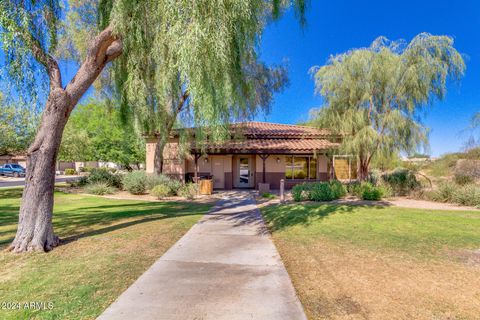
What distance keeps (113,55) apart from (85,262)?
489 cm

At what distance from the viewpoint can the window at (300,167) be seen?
18250 mm

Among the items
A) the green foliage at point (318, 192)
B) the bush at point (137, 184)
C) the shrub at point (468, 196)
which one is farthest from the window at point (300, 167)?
the bush at point (137, 184)

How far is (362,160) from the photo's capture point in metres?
13.2

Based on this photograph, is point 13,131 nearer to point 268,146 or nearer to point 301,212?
point 268,146

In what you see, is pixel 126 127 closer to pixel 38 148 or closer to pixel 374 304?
pixel 38 148

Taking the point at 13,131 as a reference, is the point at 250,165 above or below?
below

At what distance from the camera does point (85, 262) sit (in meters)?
4.67

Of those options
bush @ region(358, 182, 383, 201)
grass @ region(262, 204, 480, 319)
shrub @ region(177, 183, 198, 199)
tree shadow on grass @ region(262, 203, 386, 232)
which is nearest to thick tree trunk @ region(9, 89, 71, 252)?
grass @ region(262, 204, 480, 319)

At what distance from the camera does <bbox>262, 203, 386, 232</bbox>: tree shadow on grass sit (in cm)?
796

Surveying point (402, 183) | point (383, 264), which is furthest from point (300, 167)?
point (383, 264)

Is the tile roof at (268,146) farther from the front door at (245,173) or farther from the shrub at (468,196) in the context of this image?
the shrub at (468,196)

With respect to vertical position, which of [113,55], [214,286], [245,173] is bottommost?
[214,286]

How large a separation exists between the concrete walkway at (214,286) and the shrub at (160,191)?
7.65 m

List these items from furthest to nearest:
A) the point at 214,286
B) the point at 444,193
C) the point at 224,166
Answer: the point at 224,166, the point at 444,193, the point at 214,286
